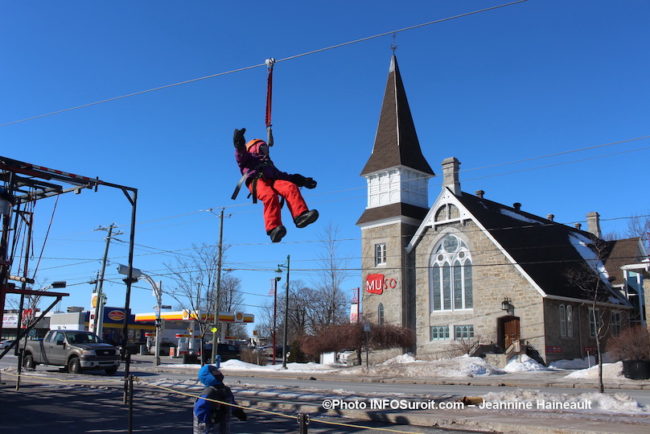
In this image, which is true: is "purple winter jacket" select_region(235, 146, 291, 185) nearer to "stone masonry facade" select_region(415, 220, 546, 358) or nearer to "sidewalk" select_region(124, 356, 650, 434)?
"sidewalk" select_region(124, 356, 650, 434)

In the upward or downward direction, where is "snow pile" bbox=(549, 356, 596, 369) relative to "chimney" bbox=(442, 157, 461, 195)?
downward

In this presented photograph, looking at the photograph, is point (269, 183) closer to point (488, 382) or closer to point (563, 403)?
point (563, 403)

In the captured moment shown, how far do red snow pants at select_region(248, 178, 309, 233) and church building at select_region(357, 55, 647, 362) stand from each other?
A: 25663mm

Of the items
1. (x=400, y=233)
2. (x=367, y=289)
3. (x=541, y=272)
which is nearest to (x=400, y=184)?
(x=400, y=233)

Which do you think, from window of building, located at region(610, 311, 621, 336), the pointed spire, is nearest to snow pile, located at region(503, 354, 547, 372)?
window of building, located at region(610, 311, 621, 336)

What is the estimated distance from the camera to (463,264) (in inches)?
1410

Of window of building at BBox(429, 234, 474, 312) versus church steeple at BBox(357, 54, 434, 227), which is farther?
church steeple at BBox(357, 54, 434, 227)

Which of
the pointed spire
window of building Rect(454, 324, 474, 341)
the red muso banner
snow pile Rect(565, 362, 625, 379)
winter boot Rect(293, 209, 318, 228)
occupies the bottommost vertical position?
snow pile Rect(565, 362, 625, 379)

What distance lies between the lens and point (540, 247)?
119 ft

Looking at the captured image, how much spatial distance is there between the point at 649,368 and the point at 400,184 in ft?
68.0

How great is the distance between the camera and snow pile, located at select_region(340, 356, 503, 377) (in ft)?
87.9

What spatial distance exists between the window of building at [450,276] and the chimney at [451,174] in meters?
3.34

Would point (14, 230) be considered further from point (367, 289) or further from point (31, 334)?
point (367, 289)

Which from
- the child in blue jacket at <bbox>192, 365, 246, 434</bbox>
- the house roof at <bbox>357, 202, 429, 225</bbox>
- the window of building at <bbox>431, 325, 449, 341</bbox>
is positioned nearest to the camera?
the child in blue jacket at <bbox>192, 365, 246, 434</bbox>
